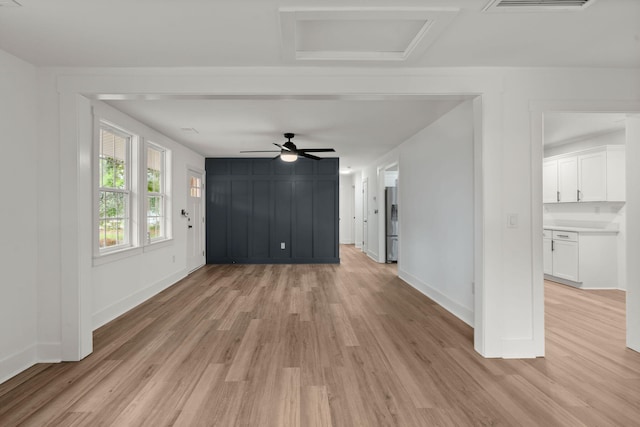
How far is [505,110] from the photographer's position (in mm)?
2807

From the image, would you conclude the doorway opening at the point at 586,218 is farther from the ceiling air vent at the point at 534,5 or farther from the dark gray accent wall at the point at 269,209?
the dark gray accent wall at the point at 269,209

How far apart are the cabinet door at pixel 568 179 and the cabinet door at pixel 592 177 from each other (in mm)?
84

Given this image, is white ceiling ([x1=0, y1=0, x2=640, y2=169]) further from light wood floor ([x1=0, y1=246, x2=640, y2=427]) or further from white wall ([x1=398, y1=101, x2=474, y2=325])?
light wood floor ([x1=0, y1=246, x2=640, y2=427])

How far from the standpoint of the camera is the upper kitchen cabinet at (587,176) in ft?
16.4

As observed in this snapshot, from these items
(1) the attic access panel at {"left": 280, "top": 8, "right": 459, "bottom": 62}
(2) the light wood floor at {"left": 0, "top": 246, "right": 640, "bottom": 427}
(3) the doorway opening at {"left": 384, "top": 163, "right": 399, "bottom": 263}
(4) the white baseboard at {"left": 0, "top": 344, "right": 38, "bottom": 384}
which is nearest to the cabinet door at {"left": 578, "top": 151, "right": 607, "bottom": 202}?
(2) the light wood floor at {"left": 0, "top": 246, "right": 640, "bottom": 427}

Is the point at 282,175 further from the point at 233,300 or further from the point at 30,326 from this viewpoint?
the point at 30,326

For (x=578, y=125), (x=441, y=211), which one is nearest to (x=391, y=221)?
(x=441, y=211)

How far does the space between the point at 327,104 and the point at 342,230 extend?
8.26 metres

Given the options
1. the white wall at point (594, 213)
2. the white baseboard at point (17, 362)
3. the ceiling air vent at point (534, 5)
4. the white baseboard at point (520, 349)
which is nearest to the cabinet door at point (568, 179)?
the white wall at point (594, 213)

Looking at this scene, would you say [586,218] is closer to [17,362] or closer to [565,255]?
[565,255]

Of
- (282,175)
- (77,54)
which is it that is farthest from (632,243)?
(282,175)

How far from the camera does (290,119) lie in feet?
14.3

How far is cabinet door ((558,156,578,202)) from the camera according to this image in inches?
217

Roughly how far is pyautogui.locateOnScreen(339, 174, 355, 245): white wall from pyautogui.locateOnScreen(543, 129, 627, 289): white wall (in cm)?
627
